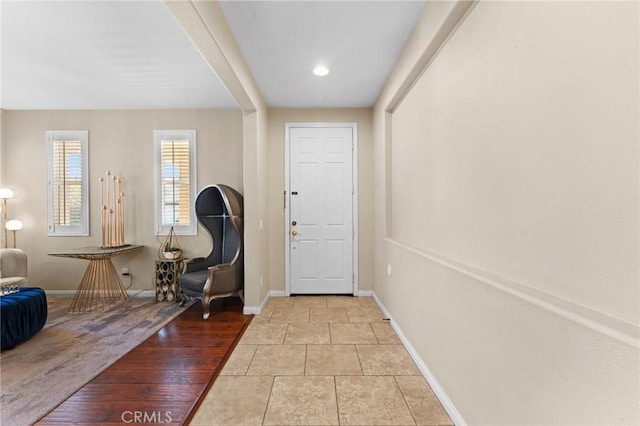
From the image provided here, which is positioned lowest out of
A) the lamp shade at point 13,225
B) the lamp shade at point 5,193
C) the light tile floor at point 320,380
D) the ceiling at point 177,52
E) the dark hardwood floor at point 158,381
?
the dark hardwood floor at point 158,381

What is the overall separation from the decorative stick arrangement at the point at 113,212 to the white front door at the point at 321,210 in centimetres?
250

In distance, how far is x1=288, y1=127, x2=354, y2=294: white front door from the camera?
172 inches

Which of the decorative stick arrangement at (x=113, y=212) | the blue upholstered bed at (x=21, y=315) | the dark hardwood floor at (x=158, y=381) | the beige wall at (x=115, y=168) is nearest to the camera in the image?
the dark hardwood floor at (x=158, y=381)

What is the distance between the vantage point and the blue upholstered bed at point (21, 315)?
2672 mm

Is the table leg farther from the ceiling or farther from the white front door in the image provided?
the white front door

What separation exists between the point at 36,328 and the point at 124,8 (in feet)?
10.3

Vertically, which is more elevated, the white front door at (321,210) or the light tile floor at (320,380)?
the white front door at (321,210)

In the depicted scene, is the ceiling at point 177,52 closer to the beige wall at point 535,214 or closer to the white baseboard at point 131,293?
the beige wall at point 535,214

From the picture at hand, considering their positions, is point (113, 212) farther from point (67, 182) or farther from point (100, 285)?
point (100, 285)

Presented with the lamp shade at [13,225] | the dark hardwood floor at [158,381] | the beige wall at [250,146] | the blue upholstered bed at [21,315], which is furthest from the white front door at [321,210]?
the lamp shade at [13,225]

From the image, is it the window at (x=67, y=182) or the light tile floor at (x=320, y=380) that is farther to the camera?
the window at (x=67, y=182)

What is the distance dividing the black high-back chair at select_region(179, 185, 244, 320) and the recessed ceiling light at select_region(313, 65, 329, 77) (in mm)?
1818

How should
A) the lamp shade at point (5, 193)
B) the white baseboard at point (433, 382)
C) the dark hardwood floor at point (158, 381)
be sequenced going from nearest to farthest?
the white baseboard at point (433, 382) < the dark hardwood floor at point (158, 381) < the lamp shade at point (5, 193)

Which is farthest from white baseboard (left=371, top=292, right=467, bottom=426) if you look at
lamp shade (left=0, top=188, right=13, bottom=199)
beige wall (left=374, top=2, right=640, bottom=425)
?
lamp shade (left=0, top=188, right=13, bottom=199)
